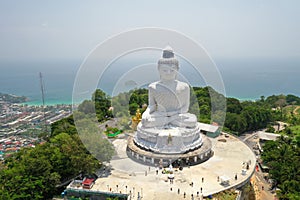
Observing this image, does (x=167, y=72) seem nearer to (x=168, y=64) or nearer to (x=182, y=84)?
(x=168, y=64)

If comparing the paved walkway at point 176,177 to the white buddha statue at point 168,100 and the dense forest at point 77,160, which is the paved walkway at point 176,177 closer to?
the dense forest at point 77,160

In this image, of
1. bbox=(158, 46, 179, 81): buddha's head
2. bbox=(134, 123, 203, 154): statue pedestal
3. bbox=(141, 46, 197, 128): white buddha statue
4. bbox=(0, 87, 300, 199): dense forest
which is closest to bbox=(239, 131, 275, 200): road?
bbox=(0, 87, 300, 199): dense forest

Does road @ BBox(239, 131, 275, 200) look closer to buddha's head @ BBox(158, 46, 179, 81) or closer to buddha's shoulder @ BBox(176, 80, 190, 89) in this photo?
buddha's shoulder @ BBox(176, 80, 190, 89)

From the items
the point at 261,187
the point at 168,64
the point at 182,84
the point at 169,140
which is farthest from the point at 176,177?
the point at 168,64

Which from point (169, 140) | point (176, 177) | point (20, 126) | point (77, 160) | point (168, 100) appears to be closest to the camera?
point (77, 160)

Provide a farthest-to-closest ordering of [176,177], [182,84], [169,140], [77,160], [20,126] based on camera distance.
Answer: [20,126], [182,84], [169,140], [176,177], [77,160]

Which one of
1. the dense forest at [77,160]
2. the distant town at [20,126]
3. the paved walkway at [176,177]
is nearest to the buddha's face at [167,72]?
the dense forest at [77,160]

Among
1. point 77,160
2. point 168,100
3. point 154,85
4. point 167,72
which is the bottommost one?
point 77,160
